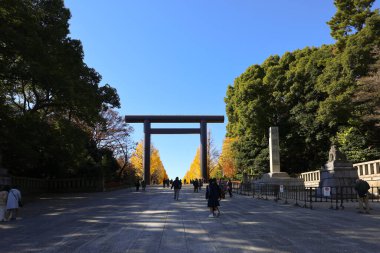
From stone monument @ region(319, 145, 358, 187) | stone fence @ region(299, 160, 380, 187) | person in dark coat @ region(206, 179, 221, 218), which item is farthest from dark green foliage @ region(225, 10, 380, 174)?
person in dark coat @ region(206, 179, 221, 218)

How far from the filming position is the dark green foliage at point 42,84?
17000mm

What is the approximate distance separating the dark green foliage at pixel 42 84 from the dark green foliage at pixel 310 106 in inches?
712

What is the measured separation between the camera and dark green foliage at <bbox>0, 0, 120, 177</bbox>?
55.8ft

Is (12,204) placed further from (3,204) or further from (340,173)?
(340,173)

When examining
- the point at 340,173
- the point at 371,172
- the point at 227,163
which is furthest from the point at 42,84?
the point at 227,163

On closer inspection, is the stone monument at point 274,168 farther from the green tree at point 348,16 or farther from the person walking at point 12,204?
the person walking at point 12,204

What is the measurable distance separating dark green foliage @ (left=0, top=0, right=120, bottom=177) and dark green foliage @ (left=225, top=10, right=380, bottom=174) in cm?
1808

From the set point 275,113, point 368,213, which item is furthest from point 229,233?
point 275,113

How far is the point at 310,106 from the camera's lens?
34875 mm

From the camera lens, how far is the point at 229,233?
8516mm

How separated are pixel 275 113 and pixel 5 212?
1255 inches

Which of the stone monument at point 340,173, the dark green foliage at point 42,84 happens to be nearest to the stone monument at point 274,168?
the stone monument at point 340,173

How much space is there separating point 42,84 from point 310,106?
25326 mm

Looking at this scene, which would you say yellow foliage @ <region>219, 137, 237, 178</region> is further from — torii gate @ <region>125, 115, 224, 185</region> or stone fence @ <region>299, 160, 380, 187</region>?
stone fence @ <region>299, 160, 380, 187</region>
